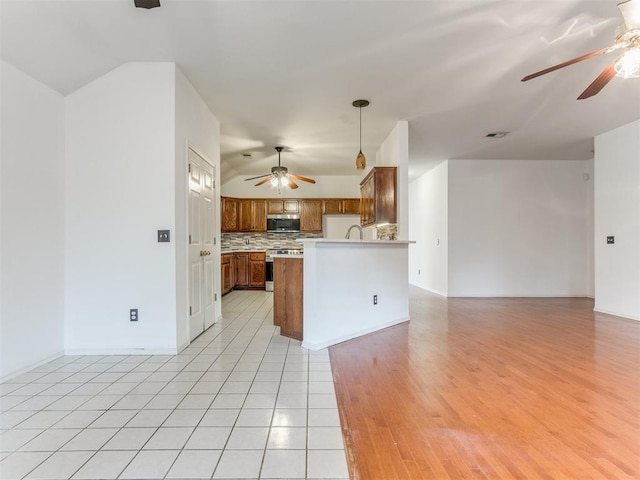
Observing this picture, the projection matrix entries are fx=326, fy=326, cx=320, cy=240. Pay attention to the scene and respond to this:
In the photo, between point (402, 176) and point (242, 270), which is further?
point (242, 270)

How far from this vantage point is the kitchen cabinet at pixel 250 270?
726cm

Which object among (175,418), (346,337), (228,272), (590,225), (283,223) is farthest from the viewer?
(283,223)

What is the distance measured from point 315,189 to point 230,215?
2104 millimetres

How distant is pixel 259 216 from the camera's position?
7746mm

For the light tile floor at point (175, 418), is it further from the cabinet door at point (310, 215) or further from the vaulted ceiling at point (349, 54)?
the cabinet door at point (310, 215)

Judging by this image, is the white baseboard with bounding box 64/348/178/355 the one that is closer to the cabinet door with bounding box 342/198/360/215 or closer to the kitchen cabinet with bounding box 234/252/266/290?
the kitchen cabinet with bounding box 234/252/266/290

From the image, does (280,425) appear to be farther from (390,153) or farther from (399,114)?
(390,153)

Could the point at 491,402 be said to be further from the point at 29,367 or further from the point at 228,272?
the point at 228,272

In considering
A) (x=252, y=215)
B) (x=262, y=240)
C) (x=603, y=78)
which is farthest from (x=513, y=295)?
(x=252, y=215)

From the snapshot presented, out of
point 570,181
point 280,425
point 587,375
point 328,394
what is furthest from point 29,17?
point 570,181

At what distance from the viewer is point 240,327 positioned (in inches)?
156

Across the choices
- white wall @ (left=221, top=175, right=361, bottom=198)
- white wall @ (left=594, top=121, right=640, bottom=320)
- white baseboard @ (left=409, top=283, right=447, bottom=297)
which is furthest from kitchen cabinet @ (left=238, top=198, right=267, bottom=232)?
white wall @ (left=594, top=121, right=640, bottom=320)

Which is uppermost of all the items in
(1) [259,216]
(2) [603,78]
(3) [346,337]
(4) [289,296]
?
(2) [603,78]

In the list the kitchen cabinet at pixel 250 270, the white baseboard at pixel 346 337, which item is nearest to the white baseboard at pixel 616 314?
the white baseboard at pixel 346 337
